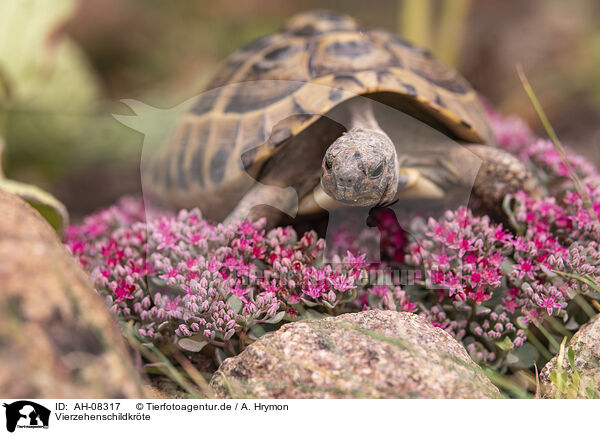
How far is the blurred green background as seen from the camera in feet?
9.63

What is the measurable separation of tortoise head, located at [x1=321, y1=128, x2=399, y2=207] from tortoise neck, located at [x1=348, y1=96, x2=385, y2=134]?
17 cm

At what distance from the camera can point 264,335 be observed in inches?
62.6

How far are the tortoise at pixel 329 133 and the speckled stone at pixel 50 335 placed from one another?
34.3 inches

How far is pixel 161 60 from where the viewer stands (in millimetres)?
6051

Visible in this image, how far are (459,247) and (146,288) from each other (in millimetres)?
1058

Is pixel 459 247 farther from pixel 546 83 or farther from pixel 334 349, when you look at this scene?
pixel 546 83

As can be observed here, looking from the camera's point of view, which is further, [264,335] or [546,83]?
[546,83]

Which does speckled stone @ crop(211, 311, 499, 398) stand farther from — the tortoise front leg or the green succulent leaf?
the green succulent leaf

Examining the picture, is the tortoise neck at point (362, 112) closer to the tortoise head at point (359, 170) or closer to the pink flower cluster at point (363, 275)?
the tortoise head at point (359, 170)

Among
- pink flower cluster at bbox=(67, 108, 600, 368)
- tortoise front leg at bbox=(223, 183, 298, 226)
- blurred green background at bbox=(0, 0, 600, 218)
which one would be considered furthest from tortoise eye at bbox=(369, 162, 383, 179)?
blurred green background at bbox=(0, 0, 600, 218)

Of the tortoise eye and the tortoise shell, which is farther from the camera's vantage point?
the tortoise shell
